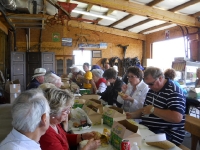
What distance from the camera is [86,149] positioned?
1.73 metres

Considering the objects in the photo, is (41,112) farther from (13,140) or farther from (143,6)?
(143,6)

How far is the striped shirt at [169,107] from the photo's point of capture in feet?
7.31

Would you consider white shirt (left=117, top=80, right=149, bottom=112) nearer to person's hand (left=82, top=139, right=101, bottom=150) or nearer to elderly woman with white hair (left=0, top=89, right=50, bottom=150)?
person's hand (left=82, top=139, right=101, bottom=150)

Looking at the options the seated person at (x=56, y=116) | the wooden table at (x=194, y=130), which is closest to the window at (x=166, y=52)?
the wooden table at (x=194, y=130)

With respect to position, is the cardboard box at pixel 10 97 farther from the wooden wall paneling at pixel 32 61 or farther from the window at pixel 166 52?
the window at pixel 166 52

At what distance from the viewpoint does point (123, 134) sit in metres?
Answer: 1.71

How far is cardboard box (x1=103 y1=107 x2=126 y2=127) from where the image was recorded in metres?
2.25

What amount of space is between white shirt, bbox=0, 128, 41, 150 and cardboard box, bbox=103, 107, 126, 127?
1203 mm

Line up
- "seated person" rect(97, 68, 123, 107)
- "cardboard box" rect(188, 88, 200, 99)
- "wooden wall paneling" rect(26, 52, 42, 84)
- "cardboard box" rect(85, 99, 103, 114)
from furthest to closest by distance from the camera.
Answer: "wooden wall paneling" rect(26, 52, 42, 84)
"cardboard box" rect(188, 88, 200, 99)
"seated person" rect(97, 68, 123, 107)
"cardboard box" rect(85, 99, 103, 114)

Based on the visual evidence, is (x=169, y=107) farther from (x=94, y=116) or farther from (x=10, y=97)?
(x=10, y=97)

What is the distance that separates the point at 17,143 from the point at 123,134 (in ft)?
2.89

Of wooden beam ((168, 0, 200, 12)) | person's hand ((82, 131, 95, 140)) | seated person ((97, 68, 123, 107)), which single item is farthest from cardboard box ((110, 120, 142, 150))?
wooden beam ((168, 0, 200, 12))

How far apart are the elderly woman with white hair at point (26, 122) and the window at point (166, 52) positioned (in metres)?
8.10

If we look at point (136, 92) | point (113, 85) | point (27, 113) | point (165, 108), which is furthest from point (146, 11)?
point (27, 113)
